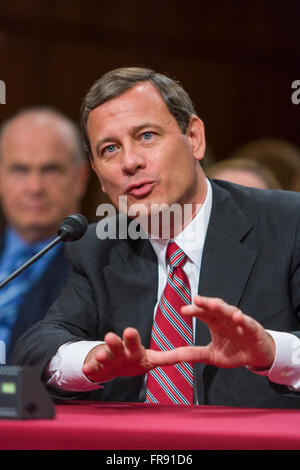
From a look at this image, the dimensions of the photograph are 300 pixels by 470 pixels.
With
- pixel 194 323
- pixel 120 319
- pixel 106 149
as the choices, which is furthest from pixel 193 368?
pixel 106 149

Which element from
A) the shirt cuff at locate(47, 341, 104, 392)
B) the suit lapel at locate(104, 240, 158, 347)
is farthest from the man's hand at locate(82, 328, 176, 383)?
the suit lapel at locate(104, 240, 158, 347)

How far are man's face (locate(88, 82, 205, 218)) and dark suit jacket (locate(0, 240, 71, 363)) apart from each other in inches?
40.4

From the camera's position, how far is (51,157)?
3320 millimetres

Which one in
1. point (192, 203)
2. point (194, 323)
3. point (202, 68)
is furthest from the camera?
point (202, 68)

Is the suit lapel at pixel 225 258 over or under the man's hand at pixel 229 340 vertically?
over

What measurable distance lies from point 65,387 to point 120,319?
289 millimetres

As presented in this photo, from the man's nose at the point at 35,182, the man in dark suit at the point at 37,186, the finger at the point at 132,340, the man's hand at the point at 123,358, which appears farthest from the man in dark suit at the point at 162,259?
the man's nose at the point at 35,182

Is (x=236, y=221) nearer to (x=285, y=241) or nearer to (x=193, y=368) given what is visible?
(x=285, y=241)

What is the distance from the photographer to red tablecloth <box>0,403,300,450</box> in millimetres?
1030

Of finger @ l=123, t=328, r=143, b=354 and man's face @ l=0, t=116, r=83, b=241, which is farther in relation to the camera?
man's face @ l=0, t=116, r=83, b=241

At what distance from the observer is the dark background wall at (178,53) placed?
439 centimetres

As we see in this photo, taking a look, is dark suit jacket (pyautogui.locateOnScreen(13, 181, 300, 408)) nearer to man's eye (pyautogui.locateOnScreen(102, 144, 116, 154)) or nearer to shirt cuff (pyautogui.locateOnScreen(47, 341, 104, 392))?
shirt cuff (pyautogui.locateOnScreen(47, 341, 104, 392))

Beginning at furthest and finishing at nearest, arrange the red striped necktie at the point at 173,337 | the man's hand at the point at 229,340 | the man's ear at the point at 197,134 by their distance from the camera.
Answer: the man's ear at the point at 197,134
the red striped necktie at the point at 173,337
the man's hand at the point at 229,340

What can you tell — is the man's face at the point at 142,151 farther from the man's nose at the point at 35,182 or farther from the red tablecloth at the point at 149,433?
the man's nose at the point at 35,182
